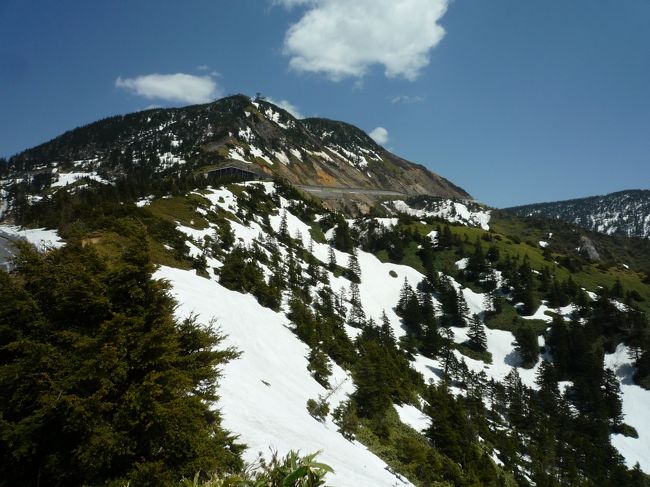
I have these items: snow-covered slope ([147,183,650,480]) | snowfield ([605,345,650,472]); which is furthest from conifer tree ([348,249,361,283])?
snowfield ([605,345,650,472])

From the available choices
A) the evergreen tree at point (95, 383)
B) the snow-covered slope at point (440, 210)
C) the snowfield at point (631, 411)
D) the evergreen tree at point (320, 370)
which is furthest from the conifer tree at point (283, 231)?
the snow-covered slope at point (440, 210)

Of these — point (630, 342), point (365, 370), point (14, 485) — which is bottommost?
point (14, 485)

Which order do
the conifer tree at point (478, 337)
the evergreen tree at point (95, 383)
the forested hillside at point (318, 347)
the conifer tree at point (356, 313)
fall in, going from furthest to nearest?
1. the conifer tree at point (478, 337)
2. the conifer tree at point (356, 313)
3. the forested hillside at point (318, 347)
4. the evergreen tree at point (95, 383)

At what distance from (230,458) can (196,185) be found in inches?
3233

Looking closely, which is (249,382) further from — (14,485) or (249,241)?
(249,241)

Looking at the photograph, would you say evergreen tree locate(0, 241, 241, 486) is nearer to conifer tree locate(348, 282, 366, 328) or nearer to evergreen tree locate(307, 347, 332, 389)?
evergreen tree locate(307, 347, 332, 389)

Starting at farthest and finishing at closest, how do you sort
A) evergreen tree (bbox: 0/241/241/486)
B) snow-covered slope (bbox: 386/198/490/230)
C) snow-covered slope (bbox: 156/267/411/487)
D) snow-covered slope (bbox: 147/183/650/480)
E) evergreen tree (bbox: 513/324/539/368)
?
snow-covered slope (bbox: 386/198/490/230) < evergreen tree (bbox: 513/324/539/368) < snow-covered slope (bbox: 147/183/650/480) < snow-covered slope (bbox: 156/267/411/487) < evergreen tree (bbox: 0/241/241/486)

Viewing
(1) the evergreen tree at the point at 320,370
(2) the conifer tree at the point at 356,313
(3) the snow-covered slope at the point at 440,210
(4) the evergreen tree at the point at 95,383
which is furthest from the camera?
(3) the snow-covered slope at the point at 440,210

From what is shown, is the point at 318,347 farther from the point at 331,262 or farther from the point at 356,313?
the point at 331,262

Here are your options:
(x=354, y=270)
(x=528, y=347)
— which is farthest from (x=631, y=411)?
(x=354, y=270)

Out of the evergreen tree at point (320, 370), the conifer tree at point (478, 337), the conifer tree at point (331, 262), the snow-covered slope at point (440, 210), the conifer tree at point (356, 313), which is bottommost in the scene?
the evergreen tree at point (320, 370)

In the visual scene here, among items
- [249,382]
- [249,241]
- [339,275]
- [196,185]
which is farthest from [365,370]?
[196,185]

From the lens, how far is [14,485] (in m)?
7.53

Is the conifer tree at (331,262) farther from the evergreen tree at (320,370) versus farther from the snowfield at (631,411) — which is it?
the snowfield at (631,411)
